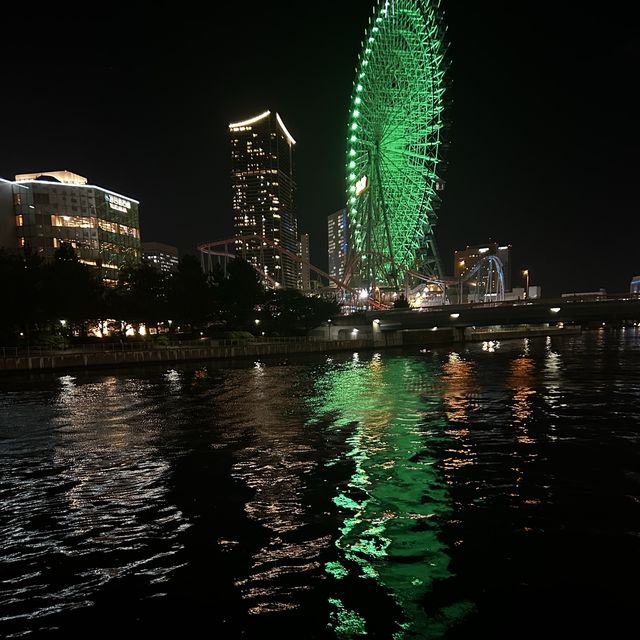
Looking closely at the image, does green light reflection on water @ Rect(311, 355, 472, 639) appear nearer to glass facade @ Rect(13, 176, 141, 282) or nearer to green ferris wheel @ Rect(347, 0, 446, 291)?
green ferris wheel @ Rect(347, 0, 446, 291)

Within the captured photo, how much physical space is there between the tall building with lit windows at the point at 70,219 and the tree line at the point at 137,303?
2701 centimetres

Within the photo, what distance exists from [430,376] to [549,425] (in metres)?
20.4

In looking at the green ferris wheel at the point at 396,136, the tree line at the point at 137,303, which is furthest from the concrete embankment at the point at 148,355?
the green ferris wheel at the point at 396,136

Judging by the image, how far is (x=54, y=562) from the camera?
31.5ft

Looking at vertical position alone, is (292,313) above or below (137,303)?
below

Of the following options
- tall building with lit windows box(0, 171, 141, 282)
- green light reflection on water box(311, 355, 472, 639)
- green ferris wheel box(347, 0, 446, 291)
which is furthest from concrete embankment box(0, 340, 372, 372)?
tall building with lit windows box(0, 171, 141, 282)

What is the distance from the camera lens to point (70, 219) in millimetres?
116500

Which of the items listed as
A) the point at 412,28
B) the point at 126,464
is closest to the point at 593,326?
the point at 412,28

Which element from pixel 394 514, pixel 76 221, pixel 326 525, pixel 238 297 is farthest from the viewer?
pixel 76 221

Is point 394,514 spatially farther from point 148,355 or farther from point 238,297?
point 238,297

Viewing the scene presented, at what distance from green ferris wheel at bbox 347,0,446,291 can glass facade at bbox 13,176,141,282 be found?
59.8 metres

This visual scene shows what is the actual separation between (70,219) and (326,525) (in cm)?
12320

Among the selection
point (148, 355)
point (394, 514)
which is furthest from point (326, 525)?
point (148, 355)

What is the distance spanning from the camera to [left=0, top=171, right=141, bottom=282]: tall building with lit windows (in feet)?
358
